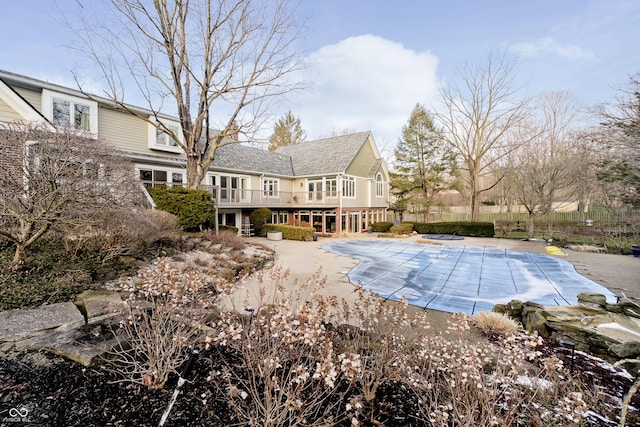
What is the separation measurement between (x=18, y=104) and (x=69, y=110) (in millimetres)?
1943

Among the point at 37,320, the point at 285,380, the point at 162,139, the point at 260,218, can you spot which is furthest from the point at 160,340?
the point at 260,218

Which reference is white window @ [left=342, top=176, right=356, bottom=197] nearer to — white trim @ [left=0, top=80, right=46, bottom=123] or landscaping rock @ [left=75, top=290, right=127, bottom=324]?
white trim @ [left=0, top=80, right=46, bottom=123]

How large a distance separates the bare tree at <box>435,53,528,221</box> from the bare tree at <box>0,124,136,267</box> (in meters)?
23.7

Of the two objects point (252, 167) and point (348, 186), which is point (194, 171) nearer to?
point (252, 167)

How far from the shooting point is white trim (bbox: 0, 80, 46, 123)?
9227mm

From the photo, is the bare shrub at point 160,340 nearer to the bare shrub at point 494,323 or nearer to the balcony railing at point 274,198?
the bare shrub at point 494,323

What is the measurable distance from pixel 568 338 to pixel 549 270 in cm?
705

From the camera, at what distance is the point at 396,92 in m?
17.4

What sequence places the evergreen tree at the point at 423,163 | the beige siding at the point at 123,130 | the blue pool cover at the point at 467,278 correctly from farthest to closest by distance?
the evergreen tree at the point at 423,163 < the beige siding at the point at 123,130 < the blue pool cover at the point at 467,278

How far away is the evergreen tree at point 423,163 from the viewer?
25250 millimetres

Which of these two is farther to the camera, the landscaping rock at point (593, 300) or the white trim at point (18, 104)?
the white trim at point (18, 104)

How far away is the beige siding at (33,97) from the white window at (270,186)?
1141 cm

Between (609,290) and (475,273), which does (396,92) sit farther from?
(609,290)

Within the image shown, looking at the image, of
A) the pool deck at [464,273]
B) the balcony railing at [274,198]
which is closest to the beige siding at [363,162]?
the balcony railing at [274,198]
